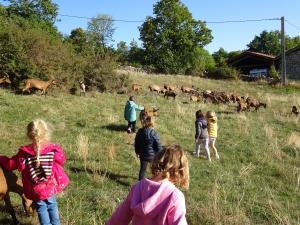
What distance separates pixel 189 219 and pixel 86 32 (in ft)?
183

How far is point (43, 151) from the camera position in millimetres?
3711

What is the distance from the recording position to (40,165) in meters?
3.70

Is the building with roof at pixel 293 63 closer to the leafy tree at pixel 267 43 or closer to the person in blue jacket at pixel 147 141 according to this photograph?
the person in blue jacket at pixel 147 141

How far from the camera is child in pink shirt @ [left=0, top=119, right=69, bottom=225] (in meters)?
3.69

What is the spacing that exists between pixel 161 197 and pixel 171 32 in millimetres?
48096

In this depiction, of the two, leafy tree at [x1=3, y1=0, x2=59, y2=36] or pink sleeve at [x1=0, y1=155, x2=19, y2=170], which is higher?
leafy tree at [x1=3, y1=0, x2=59, y2=36]

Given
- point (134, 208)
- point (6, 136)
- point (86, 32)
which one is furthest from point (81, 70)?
point (86, 32)

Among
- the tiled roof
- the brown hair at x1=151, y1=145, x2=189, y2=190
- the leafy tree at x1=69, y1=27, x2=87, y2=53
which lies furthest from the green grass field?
the leafy tree at x1=69, y1=27, x2=87, y2=53

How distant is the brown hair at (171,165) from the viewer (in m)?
2.53

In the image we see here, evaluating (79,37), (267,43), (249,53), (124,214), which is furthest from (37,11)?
(267,43)

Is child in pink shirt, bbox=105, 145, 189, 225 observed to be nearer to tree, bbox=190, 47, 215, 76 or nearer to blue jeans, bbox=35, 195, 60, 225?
blue jeans, bbox=35, 195, 60, 225

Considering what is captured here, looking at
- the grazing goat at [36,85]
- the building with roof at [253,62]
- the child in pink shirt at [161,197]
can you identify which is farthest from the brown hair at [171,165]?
the building with roof at [253,62]

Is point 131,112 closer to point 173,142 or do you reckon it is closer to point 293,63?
point 173,142

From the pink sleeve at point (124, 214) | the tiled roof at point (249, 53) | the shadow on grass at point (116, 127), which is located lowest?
the shadow on grass at point (116, 127)
